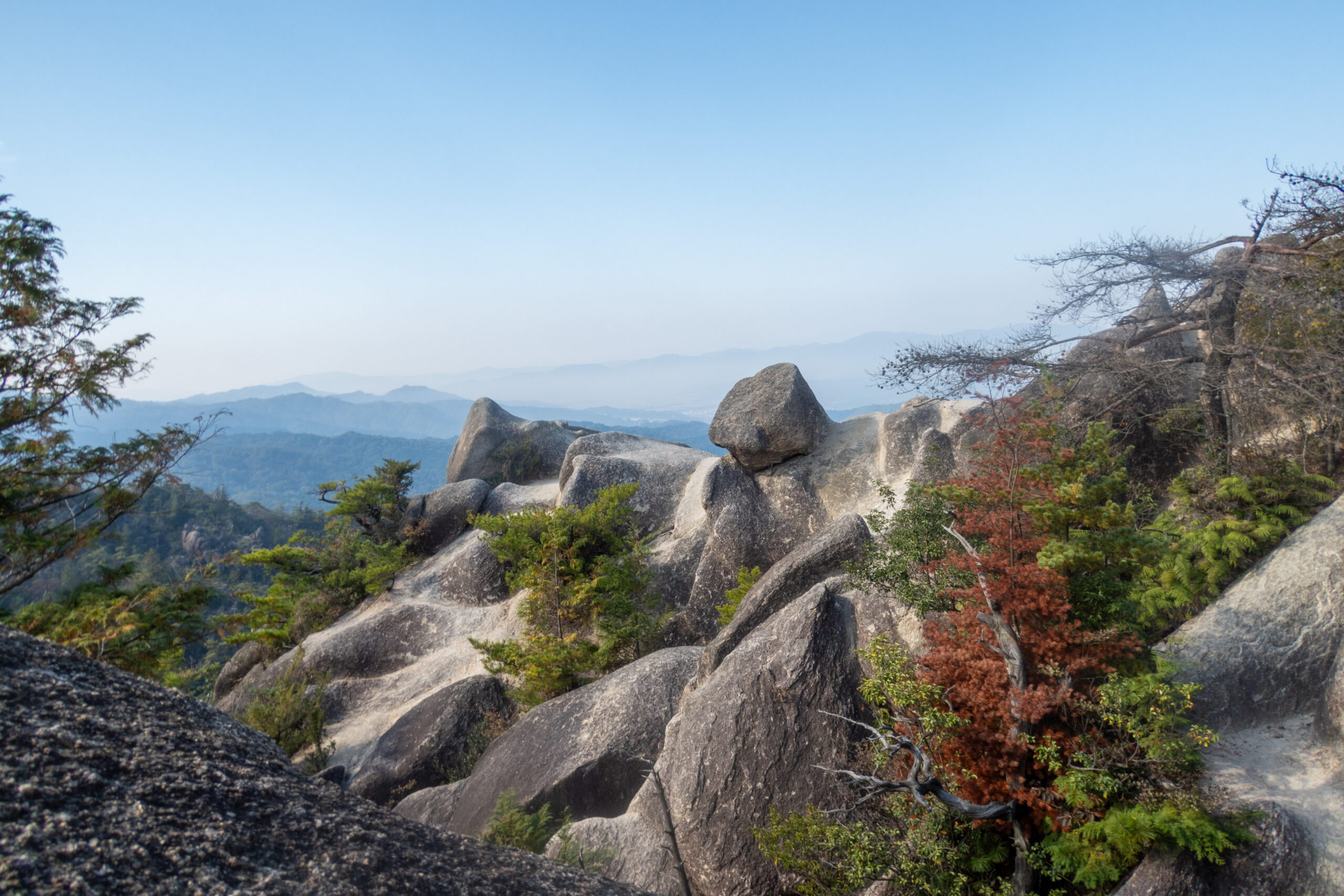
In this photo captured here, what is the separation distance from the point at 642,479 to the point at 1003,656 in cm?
1602

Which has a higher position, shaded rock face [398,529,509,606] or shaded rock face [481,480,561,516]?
shaded rock face [481,480,561,516]

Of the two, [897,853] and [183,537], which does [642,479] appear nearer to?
[897,853]

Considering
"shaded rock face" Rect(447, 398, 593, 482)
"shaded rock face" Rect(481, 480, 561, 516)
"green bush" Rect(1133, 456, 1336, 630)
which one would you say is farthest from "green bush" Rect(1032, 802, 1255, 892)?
"shaded rock face" Rect(447, 398, 593, 482)

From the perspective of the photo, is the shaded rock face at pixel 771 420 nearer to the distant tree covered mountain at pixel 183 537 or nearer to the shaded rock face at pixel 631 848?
the shaded rock face at pixel 631 848

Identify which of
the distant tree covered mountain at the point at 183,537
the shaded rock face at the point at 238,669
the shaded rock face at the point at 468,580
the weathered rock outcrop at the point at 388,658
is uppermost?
the shaded rock face at the point at 468,580

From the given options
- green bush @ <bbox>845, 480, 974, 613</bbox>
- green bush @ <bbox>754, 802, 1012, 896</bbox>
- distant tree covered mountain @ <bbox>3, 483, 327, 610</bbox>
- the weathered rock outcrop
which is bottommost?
distant tree covered mountain @ <bbox>3, 483, 327, 610</bbox>

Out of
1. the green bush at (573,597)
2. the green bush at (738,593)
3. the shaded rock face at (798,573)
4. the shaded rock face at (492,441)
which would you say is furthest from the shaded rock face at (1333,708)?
the shaded rock face at (492,441)

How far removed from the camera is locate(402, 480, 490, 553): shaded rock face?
998 inches

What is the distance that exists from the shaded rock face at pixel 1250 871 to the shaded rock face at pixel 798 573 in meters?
6.30

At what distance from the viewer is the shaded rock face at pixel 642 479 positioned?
21797 millimetres

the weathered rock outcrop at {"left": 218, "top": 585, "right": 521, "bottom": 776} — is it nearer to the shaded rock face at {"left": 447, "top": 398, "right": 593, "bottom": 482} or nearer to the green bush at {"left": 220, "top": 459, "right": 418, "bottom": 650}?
the green bush at {"left": 220, "top": 459, "right": 418, "bottom": 650}

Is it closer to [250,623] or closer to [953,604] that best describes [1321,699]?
[953,604]

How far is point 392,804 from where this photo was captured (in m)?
13.2

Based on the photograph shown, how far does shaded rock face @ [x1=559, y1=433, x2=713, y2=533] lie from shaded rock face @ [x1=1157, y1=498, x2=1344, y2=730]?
14611mm
